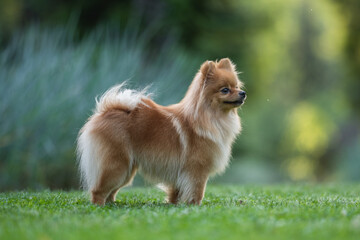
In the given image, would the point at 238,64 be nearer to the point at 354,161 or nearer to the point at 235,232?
the point at 354,161

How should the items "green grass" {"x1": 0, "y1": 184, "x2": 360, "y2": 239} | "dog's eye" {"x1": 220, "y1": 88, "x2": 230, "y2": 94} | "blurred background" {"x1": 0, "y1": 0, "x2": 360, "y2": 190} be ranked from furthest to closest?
"blurred background" {"x1": 0, "y1": 0, "x2": 360, "y2": 190} < "dog's eye" {"x1": 220, "y1": 88, "x2": 230, "y2": 94} < "green grass" {"x1": 0, "y1": 184, "x2": 360, "y2": 239}

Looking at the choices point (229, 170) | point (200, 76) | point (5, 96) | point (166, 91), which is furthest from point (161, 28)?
point (200, 76)

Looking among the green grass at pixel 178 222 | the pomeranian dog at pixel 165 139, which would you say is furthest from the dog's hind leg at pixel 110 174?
the green grass at pixel 178 222

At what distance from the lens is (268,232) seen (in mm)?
3988

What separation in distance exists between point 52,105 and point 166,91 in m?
3.22

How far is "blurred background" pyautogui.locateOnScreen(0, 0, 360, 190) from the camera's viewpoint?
9.74 meters

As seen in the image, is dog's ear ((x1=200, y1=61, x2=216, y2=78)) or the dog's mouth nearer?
the dog's mouth

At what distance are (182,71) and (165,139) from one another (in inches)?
279

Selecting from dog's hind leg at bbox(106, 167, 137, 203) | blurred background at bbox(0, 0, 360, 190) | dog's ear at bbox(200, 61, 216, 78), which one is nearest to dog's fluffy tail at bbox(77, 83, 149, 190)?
dog's hind leg at bbox(106, 167, 137, 203)

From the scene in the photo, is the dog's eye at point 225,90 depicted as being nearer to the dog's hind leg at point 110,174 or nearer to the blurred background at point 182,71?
the dog's hind leg at point 110,174

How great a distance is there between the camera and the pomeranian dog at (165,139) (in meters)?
5.80

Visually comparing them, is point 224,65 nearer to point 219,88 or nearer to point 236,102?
point 219,88

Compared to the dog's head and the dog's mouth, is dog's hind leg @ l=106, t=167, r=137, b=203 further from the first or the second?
the dog's mouth

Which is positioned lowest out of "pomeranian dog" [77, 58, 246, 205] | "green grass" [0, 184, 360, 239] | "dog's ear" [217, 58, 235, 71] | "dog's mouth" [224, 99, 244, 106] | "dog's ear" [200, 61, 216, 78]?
"green grass" [0, 184, 360, 239]
